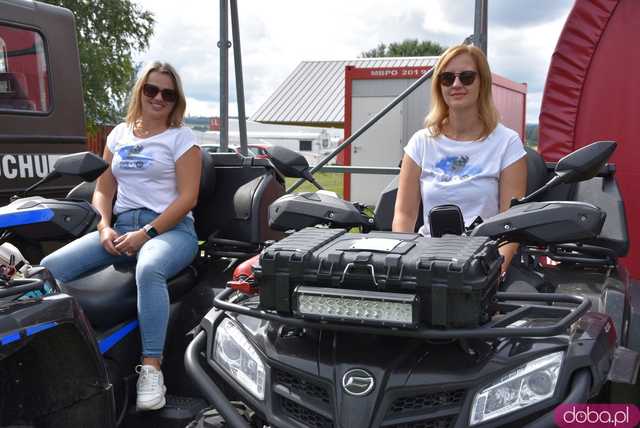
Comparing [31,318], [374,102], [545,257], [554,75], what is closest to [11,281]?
[31,318]

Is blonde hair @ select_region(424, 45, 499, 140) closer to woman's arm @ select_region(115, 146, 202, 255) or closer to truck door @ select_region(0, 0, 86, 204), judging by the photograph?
woman's arm @ select_region(115, 146, 202, 255)

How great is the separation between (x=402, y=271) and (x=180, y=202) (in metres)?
1.81

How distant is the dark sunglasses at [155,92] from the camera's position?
3.50 meters

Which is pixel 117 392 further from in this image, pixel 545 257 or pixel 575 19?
pixel 575 19

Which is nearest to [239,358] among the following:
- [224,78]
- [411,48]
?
[224,78]

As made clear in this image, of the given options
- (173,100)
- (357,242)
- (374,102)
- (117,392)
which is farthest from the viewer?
(374,102)

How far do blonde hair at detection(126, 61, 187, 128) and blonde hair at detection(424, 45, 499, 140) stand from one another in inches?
49.9

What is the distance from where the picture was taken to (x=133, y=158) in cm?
350

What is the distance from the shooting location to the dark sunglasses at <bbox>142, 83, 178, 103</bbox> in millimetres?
3498

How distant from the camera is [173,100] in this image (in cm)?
356

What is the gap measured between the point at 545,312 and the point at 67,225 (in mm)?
1553

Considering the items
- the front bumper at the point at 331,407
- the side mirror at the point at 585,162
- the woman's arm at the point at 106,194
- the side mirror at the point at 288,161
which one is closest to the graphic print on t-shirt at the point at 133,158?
the woman's arm at the point at 106,194

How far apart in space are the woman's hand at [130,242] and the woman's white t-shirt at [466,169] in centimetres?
126

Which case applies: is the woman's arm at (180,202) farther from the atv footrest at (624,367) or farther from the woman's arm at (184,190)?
the atv footrest at (624,367)
